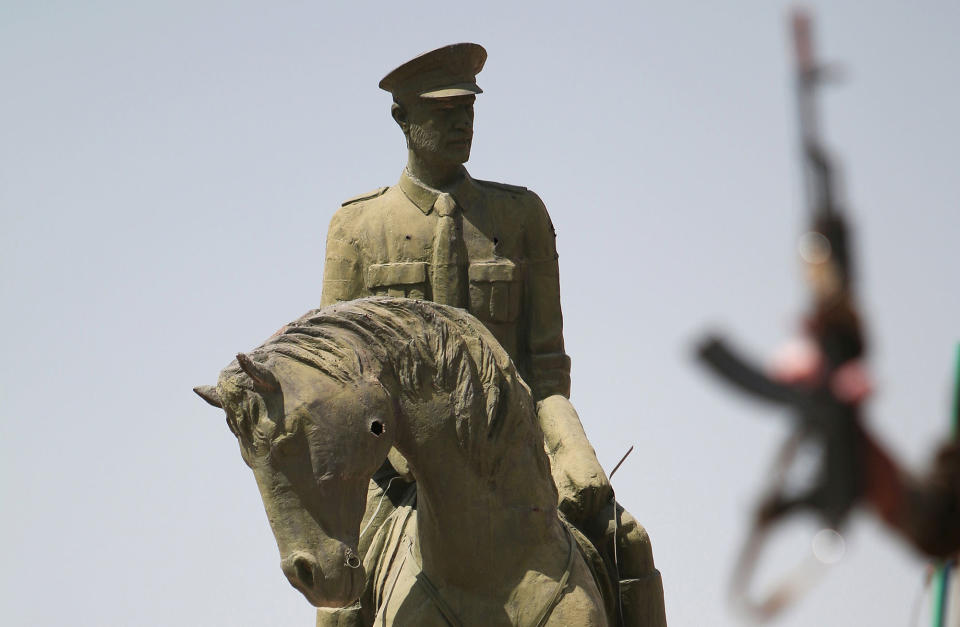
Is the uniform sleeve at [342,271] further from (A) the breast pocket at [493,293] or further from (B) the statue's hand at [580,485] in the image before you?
(B) the statue's hand at [580,485]

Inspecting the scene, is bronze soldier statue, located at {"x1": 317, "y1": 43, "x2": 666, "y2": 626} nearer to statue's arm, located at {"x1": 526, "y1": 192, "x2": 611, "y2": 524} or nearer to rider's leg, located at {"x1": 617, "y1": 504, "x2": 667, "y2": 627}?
statue's arm, located at {"x1": 526, "y1": 192, "x2": 611, "y2": 524}

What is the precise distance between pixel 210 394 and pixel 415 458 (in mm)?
823

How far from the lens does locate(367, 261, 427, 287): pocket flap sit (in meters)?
7.75

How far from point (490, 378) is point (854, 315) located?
4.44 meters

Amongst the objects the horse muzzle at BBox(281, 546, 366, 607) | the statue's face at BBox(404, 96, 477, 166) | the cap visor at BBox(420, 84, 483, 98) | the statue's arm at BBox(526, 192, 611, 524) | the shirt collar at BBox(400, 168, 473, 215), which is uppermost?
the cap visor at BBox(420, 84, 483, 98)

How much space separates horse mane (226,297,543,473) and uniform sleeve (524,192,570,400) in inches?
65.3

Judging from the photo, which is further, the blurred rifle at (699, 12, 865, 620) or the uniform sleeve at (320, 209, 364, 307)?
Result: the uniform sleeve at (320, 209, 364, 307)

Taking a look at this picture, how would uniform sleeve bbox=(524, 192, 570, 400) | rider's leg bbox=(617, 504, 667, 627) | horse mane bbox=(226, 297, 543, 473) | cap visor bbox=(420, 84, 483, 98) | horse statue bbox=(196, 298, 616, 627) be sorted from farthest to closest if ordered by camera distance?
cap visor bbox=(420, 84, 483, 98), uniform sleeve bbox=(524, 192, 570, 400), rider's leg bbox=(617, 504, 667, 627), horse mane bbox=(226, 297, 543, 473), horse statue bbox=(196, 298, 616, 627)

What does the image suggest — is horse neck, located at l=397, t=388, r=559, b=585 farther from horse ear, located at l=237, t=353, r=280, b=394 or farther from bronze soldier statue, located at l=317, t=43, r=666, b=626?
bronze soldier statue, located at l=317, t=43, r=666, b=626

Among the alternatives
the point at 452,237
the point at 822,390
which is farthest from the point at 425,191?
the point at 822,390

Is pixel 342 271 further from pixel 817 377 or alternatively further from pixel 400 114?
pixel 817 377

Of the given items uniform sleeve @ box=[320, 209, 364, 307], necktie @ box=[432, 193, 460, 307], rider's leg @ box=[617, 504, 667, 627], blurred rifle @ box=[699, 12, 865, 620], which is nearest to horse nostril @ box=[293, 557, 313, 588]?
rider's leg @ box=[617, 504, 667, 627]

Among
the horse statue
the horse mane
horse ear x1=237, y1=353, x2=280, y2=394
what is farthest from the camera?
the horse mane

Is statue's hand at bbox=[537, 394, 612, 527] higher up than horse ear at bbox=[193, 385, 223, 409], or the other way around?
horse ear at bbox=[193, 385, 223, 409]
